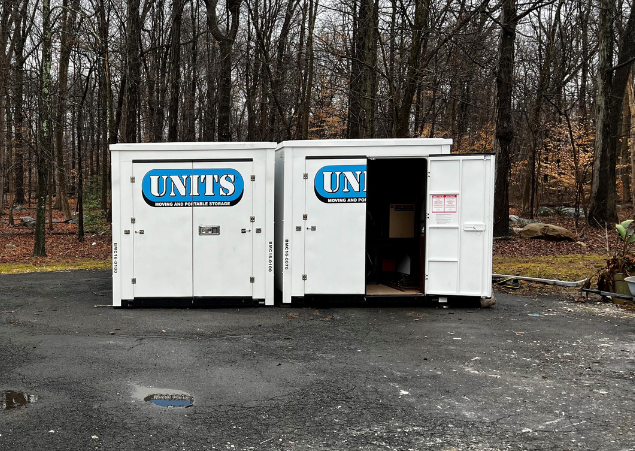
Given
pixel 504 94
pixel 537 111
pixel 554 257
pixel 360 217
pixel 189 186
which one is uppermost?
pixel 537 111

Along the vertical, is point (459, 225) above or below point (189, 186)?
below

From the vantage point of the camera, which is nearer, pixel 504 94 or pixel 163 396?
pixel 163 396

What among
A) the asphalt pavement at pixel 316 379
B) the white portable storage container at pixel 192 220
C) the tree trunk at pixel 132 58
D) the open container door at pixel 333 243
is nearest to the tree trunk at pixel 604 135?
the asphalt pavement at pixel 316 379

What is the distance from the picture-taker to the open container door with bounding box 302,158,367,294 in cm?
909

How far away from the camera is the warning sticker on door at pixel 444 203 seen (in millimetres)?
8977

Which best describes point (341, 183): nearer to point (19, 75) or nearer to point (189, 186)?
point (189, 186)

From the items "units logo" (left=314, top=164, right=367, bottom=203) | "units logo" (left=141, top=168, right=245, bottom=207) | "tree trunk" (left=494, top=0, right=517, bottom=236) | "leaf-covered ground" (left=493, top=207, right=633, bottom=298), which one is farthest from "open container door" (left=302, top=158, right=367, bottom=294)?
"tree trunk" (left=494, top=0, right=517, bottom=236)

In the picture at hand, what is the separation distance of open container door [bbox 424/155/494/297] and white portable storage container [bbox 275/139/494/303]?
0.02 m

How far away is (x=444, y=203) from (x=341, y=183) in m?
1.66

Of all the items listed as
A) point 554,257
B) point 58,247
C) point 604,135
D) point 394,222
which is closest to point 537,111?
point 604,135

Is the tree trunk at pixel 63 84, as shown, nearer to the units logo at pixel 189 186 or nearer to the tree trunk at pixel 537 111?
the units logo at pixel 189 186

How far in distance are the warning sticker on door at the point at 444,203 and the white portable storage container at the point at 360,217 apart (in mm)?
16

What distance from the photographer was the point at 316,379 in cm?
537

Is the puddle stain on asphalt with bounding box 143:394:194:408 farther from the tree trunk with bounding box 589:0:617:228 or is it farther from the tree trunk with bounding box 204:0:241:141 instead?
the tree trunk with bounding box 589:0:617:228
